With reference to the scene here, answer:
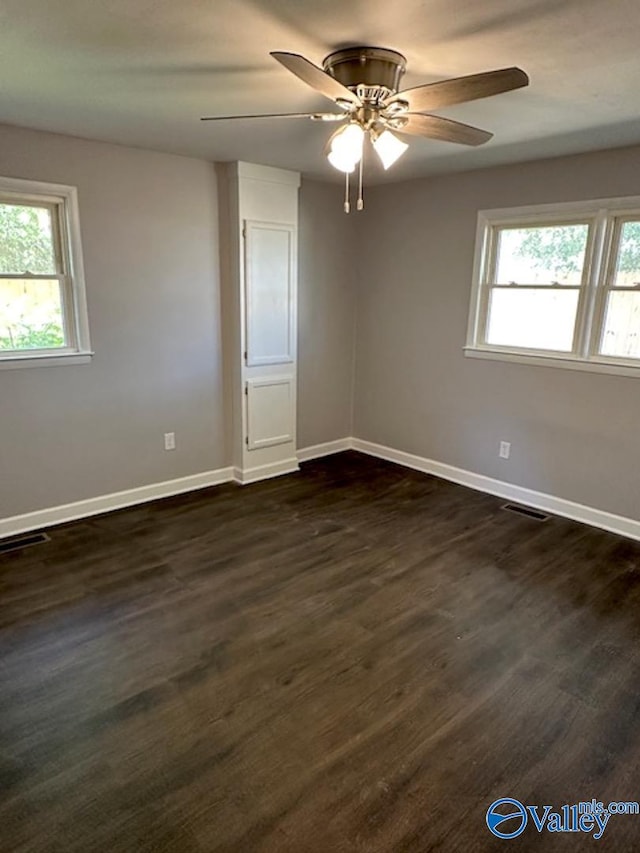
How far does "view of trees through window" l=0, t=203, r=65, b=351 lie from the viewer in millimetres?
3279

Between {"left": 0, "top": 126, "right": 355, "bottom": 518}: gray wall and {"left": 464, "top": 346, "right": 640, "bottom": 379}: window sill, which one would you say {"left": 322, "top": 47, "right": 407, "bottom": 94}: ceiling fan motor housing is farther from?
{"left": 464, "top": 346, "right": 640, "bottom": 379}: window sill

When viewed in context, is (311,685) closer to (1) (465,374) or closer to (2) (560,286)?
(1) (465,374)

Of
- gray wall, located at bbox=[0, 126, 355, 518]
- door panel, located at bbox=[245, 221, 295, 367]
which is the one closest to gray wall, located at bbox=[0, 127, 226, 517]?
gray wall, located at bbox=[0, 126, 355, 518]

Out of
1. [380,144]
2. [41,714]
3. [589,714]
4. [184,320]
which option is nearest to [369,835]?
[589,714]

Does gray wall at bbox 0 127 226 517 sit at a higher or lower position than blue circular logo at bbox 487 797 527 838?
higher

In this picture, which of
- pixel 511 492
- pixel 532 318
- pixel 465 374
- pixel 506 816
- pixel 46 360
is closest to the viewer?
pixel 506 816

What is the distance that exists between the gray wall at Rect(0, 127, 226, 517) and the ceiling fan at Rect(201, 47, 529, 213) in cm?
192

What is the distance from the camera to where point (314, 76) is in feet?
5.96

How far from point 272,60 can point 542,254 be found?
2574 mm

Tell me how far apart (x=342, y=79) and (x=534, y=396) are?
2722 millimetres

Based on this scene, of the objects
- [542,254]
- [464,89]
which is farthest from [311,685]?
[542,254]

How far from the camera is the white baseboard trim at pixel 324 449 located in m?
5.16

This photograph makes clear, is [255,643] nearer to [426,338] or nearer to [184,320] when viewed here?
[184,320]

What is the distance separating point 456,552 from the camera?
11.2ft
